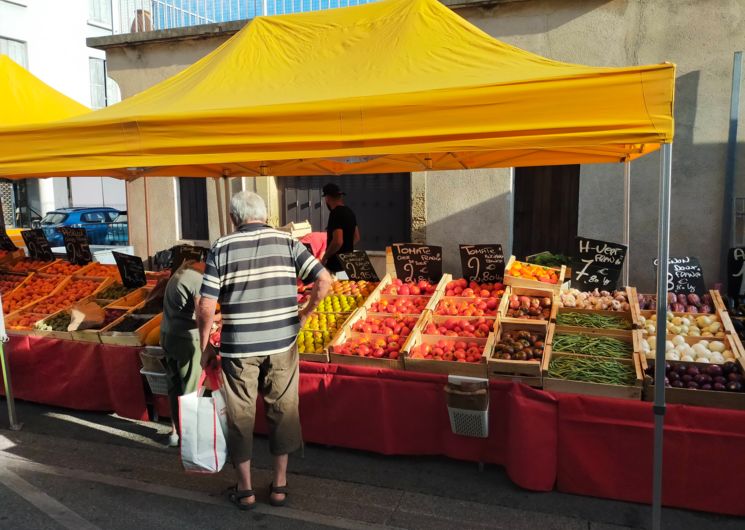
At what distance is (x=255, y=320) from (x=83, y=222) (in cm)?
1697

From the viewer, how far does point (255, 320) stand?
11.4 feet

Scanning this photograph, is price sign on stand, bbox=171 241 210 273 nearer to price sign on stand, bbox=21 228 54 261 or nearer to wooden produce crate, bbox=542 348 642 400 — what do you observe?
price sign on stand, bbox=21 228 54 261

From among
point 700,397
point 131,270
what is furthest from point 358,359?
point 131,270

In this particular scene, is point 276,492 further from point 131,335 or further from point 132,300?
point 132,300

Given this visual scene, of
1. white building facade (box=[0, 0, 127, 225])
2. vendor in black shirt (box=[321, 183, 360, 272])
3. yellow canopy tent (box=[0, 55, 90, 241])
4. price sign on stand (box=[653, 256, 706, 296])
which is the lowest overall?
price sign on stand (box=[653, 256, 706, 296])

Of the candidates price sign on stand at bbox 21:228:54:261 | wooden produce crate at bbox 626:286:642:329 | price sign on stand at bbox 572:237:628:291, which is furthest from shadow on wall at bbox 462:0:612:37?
price sign on stand at bbox 21:228:54:261

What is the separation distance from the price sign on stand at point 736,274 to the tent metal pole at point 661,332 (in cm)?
255

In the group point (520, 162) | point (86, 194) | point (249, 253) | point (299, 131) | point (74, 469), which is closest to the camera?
point (249, 253)

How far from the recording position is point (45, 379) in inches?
214

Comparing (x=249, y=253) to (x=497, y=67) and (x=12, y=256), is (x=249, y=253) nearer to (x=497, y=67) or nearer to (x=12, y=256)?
(x=497, y=67)

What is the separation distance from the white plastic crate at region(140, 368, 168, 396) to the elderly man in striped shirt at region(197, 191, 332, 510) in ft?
4.13

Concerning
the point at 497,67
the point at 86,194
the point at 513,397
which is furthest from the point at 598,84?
the point at 86,194

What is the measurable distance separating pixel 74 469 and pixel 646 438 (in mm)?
3924

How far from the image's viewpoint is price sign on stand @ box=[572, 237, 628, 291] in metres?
5.43
